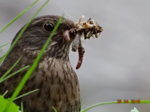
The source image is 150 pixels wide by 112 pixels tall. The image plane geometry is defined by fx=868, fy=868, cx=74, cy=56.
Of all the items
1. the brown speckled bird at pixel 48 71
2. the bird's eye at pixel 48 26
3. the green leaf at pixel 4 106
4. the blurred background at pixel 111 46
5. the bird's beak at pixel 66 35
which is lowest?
the green leaf at pixel 4 106

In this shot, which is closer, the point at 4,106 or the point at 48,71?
the point at 4,106

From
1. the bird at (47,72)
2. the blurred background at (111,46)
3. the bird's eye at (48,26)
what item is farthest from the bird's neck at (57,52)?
the blurred background at (111,46)

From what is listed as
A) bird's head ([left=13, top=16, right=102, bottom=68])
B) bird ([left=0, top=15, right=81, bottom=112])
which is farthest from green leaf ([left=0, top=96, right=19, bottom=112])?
bird's head ([left=13, top=16, right=102, bottom=68])

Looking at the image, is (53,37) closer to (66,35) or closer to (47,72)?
(66,35)

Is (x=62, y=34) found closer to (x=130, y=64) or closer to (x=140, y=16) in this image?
(x=130, y=64)

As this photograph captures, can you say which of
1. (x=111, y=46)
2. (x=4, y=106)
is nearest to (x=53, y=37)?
(x=4, y=106)

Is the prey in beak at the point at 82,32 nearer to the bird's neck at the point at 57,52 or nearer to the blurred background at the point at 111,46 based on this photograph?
the bird's neck at the point at 57,52

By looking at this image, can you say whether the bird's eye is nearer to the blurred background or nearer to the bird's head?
the bird's head
